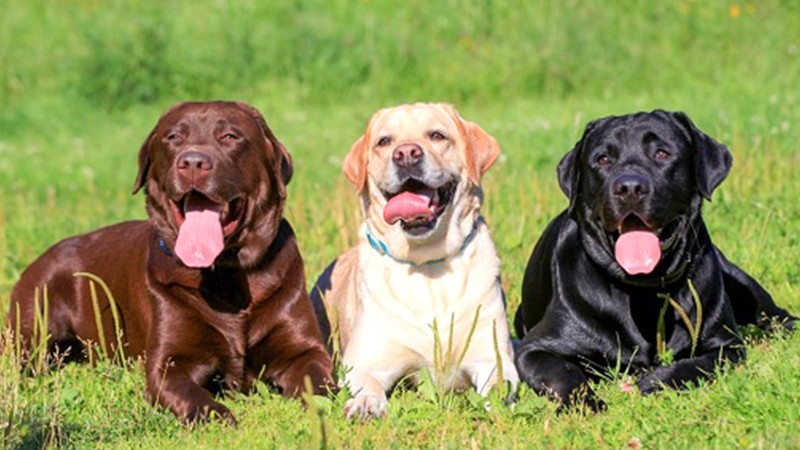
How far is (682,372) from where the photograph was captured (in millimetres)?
5797

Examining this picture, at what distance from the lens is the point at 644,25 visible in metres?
16.5

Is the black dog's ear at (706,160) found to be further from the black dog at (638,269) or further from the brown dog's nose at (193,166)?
the brown dog's nose at (193,166)

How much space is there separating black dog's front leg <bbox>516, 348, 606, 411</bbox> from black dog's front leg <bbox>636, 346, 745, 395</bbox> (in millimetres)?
254

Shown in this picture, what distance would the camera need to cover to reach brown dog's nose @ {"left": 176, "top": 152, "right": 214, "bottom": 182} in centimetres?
608

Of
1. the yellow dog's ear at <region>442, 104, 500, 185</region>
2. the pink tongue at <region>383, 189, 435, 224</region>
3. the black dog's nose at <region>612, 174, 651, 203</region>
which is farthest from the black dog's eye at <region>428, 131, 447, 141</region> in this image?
the black dog's nose at <region>612, 174, 651, 203</region>

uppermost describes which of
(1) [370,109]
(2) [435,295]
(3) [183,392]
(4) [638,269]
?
(4) [638,269]

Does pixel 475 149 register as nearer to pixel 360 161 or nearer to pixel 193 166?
pixel 360 161

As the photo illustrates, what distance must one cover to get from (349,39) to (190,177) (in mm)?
10932

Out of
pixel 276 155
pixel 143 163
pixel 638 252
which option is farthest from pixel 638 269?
pixel 143 163

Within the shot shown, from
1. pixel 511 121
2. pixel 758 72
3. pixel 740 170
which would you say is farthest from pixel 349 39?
pixel 740 170

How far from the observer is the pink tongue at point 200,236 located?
6207mm

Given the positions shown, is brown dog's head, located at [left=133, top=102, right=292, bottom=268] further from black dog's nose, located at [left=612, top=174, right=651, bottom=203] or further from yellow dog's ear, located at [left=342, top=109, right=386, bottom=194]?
black dog's nose, located at [left=612, top=174, right=651, bottom=203]

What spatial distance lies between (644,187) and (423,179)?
3.27ft

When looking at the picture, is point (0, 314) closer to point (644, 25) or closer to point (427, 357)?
point (427, 357)
